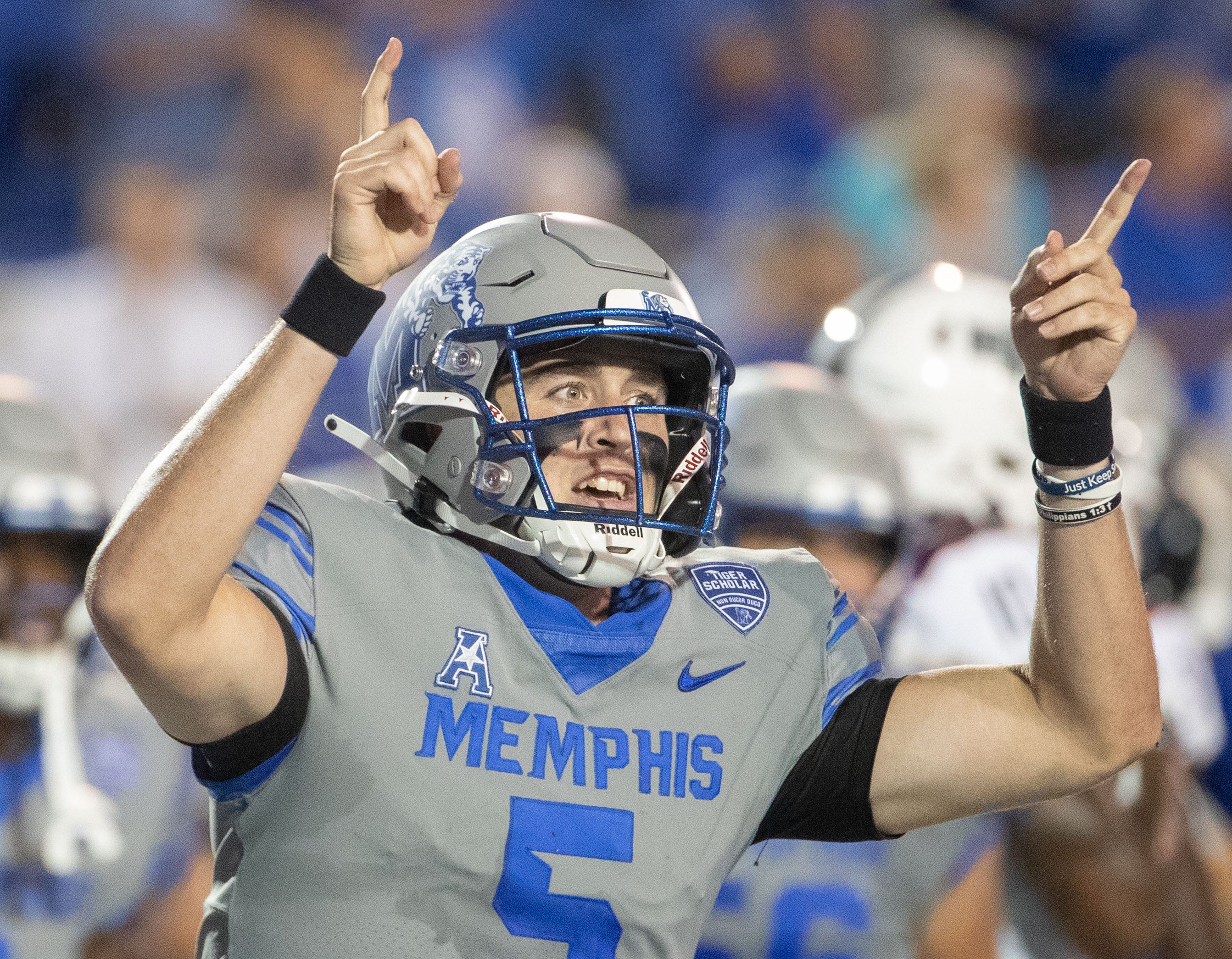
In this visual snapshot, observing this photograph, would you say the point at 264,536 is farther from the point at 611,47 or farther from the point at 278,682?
the point at 611,47

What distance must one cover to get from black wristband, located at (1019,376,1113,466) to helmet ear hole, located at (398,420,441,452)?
85cm

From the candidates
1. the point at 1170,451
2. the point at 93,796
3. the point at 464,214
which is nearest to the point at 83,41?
the point at 464,214

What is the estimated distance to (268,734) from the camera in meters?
1.79

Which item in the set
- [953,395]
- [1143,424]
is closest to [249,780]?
[953,395]

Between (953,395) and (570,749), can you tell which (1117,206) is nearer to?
(570,749)

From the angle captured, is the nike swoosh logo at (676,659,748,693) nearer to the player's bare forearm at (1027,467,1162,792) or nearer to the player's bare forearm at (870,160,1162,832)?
the player's bare forearm at (870,160,1162,832)

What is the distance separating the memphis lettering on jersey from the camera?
192 centimetres

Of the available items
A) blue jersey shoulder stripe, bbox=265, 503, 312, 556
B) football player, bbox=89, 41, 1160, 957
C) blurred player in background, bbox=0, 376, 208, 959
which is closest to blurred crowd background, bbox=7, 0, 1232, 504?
blurred player in background, bbox=0, 376, 208, 959

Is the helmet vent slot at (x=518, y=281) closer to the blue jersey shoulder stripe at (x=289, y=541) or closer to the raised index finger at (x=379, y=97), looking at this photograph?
the raised index finger at (x=379, y=97)

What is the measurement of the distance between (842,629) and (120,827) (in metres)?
1.90

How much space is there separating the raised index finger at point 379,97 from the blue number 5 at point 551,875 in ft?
2.80

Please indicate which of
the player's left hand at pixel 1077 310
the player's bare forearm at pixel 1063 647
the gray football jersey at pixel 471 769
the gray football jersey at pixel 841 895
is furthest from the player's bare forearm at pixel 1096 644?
the gray football jersey at pixel 841 895

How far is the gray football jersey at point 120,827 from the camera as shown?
3.19 metres

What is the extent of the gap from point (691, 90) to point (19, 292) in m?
3.24
